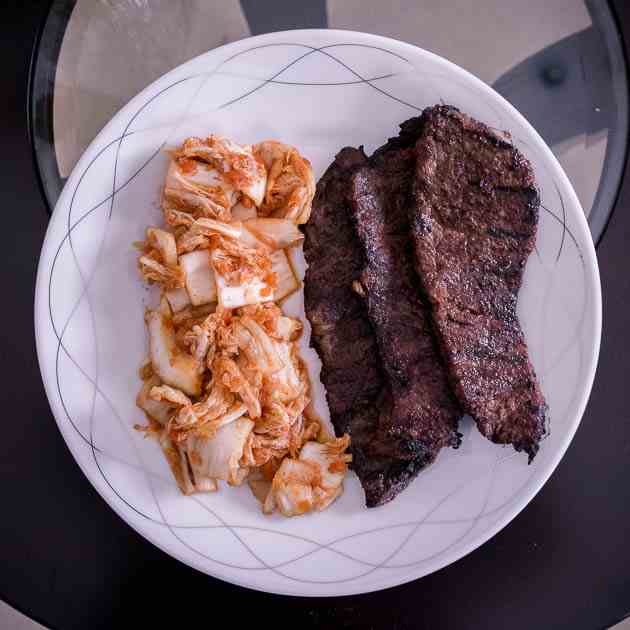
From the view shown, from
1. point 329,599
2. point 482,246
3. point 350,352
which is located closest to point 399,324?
point 350,352

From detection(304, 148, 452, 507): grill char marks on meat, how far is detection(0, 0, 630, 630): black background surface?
29.4 inches

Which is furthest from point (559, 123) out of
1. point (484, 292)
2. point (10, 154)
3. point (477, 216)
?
point (10, 154)

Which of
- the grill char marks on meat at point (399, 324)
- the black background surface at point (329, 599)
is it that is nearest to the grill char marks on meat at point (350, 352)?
the grill char marks on meat at point (399, 324)

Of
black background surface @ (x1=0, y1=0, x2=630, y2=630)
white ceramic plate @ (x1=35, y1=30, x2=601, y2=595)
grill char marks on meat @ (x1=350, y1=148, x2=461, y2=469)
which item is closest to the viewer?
grill char marks on meat @ (x1=350, y1=148, x2=461, y2=469)

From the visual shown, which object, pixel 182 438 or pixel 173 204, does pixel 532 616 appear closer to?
pixel 182 438

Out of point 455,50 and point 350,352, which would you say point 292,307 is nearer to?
point 350,352

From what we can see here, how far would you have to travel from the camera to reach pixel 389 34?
2.92 metres

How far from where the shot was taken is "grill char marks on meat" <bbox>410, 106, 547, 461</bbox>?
251cm

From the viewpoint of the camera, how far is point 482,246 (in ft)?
8.43

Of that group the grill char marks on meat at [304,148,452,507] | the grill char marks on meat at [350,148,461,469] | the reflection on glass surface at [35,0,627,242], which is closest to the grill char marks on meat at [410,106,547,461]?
the grill char marks on meat at [350,148,461,469]

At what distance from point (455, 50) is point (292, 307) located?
1.53m

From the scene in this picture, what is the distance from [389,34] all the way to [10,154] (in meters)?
1.94

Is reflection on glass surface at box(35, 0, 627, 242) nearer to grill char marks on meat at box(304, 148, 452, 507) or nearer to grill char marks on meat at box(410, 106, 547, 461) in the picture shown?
grill char marks on meat at box(410, 106, 547, 461)

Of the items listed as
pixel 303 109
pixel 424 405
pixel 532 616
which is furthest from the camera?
pixel 532 616
